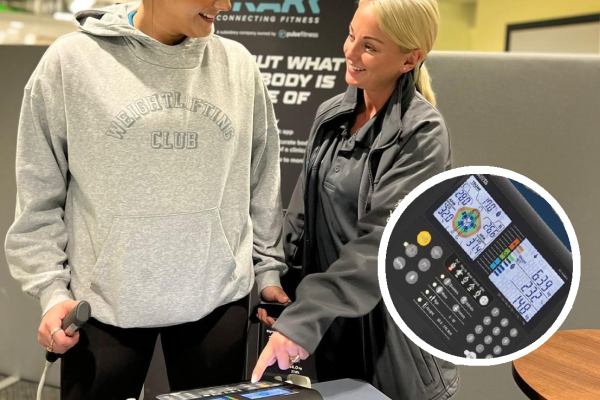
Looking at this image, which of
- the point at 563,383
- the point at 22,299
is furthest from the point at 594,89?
the point at 22,299

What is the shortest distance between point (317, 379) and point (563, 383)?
20.0 inches

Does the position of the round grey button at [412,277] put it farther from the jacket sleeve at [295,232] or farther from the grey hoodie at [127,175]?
the jacket sleeve at [295,232]

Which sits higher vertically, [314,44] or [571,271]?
[314,44]

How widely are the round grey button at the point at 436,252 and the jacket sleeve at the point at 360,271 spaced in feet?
0.73

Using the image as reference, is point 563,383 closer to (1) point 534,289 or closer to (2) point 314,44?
(1) point 534,289

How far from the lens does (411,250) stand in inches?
31.4

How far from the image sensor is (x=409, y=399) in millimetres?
1241

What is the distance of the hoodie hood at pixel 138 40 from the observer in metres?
1.06

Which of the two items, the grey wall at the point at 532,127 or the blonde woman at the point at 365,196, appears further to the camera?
the grey wall at the point at 532,127

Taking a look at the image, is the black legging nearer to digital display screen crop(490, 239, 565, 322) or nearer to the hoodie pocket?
the hoodie pocket

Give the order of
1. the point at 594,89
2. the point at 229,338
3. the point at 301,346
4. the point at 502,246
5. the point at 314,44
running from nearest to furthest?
the point at 502,246 → the point at 301,346 → the point at 229,338 → the point at 594,89 → the point at 314,44

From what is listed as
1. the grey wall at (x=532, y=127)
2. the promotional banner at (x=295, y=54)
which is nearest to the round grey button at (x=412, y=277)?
the grey wall at (x=532, y=127)

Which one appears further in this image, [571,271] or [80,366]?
[80,366]

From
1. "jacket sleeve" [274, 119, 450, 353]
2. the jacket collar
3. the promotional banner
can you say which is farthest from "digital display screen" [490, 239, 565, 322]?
the promotional banner
